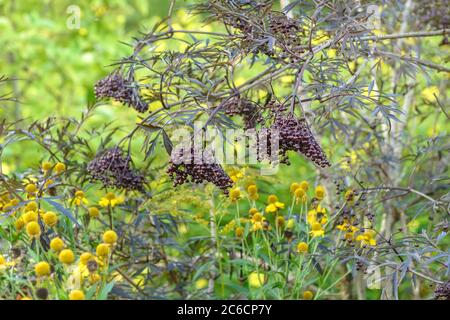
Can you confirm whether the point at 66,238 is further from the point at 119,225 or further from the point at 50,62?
the point at 50,62

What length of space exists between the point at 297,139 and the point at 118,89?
2.16 ft

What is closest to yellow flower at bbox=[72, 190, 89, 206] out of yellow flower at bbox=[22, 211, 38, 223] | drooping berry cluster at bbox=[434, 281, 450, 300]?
yellow flower at bbox=[22, 211, 38, 223]

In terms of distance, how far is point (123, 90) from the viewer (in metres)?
1.97

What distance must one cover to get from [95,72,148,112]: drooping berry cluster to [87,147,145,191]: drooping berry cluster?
0.47 feet

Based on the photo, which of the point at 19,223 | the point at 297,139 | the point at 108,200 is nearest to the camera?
the point at 297,139

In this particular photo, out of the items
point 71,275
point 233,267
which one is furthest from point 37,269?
point 233,267

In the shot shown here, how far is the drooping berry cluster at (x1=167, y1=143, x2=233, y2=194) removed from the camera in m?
1.58

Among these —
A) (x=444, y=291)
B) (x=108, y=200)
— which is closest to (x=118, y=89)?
(x=108, y=200)

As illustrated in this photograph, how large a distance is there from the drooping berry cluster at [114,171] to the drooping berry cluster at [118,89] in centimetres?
14

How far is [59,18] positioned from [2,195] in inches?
164

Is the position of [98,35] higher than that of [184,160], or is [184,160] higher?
[98,35]

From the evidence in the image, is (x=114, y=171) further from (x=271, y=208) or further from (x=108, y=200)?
(x=271, y=208)

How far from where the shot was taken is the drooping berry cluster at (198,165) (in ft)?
5.19

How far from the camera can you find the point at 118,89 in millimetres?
1976
